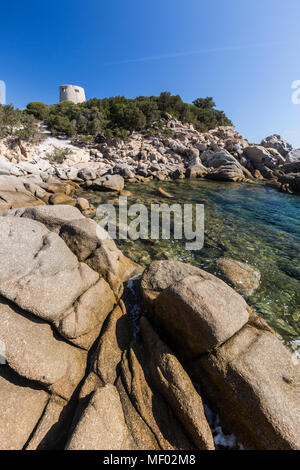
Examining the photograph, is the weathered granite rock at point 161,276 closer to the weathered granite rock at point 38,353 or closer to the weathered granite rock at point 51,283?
the weathered granite rock at point 51,283

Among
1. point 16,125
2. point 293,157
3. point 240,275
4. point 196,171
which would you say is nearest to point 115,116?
point 16,125

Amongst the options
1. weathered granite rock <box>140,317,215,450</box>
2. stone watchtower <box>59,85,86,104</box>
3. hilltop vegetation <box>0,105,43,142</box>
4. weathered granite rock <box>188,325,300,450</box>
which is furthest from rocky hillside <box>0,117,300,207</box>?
stone watchtower <box>59,85,86,104</box>

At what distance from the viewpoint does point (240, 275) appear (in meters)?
5.84

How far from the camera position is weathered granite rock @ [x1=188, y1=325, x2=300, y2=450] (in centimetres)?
229

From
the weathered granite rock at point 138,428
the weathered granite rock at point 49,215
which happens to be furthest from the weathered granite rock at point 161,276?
the weathered granite rock at point 49,215

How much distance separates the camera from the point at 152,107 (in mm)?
38031

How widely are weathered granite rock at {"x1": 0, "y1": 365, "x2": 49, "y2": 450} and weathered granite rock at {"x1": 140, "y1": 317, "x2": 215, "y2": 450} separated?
1.84 metres

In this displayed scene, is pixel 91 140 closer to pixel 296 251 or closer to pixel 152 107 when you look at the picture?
pixel 152 107

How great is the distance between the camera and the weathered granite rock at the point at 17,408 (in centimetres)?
242

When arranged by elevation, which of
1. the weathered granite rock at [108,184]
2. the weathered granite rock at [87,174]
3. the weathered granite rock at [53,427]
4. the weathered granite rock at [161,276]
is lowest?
the weathered granite rock at [53,427]

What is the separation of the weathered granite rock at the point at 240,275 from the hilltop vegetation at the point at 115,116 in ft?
103

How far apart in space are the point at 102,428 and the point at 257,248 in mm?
7963

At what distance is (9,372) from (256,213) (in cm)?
1491

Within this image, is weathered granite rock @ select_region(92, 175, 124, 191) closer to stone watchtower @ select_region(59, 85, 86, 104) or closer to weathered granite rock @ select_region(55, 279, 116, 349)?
weathered granite rock @ select_region(55, 279, 116, 349)
